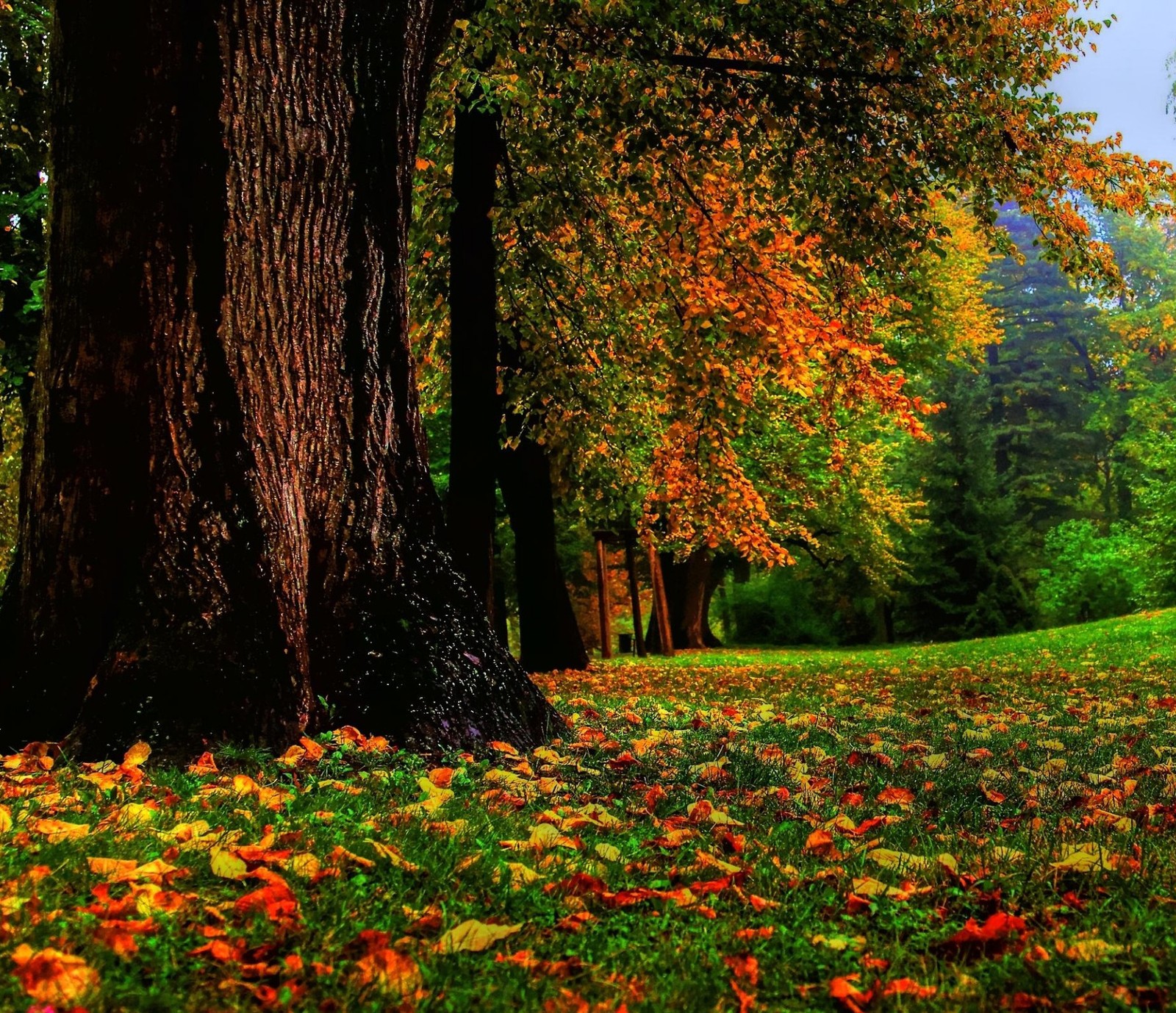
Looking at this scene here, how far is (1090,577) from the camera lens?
1261 inches

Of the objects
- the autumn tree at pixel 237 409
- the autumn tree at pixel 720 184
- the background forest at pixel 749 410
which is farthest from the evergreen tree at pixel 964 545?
the autumn tree at pixel 237 409

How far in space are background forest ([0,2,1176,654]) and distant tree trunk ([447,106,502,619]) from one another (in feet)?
0.17

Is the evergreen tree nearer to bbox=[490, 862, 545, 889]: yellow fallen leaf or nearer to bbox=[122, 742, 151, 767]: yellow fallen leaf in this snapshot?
bbox=[122, 742, 151, 767]: yellow fallen leaf

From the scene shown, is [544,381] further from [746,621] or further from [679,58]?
[746,621]

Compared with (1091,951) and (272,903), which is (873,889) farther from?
(272,903)

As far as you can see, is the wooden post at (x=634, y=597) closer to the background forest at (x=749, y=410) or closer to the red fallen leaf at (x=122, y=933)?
the background forest at (x=749, y=410)

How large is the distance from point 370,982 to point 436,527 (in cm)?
354

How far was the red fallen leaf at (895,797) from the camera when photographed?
3816 millimetres

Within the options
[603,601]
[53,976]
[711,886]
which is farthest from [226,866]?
[603,601]

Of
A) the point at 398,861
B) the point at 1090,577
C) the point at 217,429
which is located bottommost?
the point at 398,861

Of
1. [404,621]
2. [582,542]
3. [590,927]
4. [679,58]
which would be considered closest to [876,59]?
[679,58]

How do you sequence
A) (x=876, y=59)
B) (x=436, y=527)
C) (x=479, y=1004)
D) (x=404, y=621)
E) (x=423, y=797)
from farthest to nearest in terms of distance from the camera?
1. (x=876, y=59)
2. (x=436, y=527)
3. (x=404, y=621)
4. (x=423, y=797)
5. (x=479, y=1004)

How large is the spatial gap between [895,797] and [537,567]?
10338 mm

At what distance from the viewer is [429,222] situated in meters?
11.2
